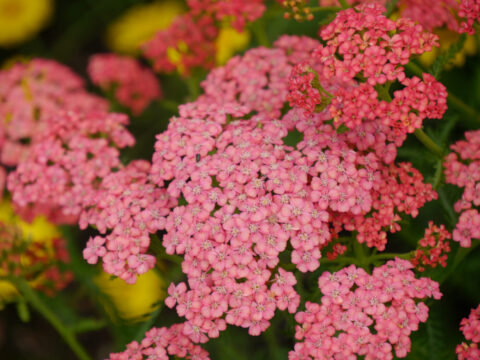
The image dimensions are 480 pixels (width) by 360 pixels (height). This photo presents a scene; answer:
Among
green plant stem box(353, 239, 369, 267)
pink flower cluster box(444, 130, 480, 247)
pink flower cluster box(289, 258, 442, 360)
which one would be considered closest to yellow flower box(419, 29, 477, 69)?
pink flower cluster box(444, 130, 480, 247)

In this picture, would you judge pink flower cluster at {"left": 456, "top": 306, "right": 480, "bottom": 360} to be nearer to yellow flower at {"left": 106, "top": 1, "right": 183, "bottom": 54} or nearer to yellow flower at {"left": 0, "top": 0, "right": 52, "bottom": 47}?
yellow flower at {"left": 106, "top": 1, "right": 183, "bottom": 54}

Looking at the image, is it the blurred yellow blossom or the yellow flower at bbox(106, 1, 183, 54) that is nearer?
the blurred yellow blossom

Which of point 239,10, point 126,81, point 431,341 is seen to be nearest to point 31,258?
point 126,81

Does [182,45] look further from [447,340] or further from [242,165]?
[447,340]

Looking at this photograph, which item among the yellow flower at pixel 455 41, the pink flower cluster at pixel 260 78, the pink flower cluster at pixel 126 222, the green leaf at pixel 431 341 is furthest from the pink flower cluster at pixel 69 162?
the yellow flower at pixel 455 41

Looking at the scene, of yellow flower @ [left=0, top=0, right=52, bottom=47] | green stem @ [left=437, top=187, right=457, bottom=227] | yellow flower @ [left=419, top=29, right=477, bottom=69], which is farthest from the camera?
yellow flower @ [left=0, top=0, right=52, bottom=47]

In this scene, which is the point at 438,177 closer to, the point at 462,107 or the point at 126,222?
the point at 462,107
